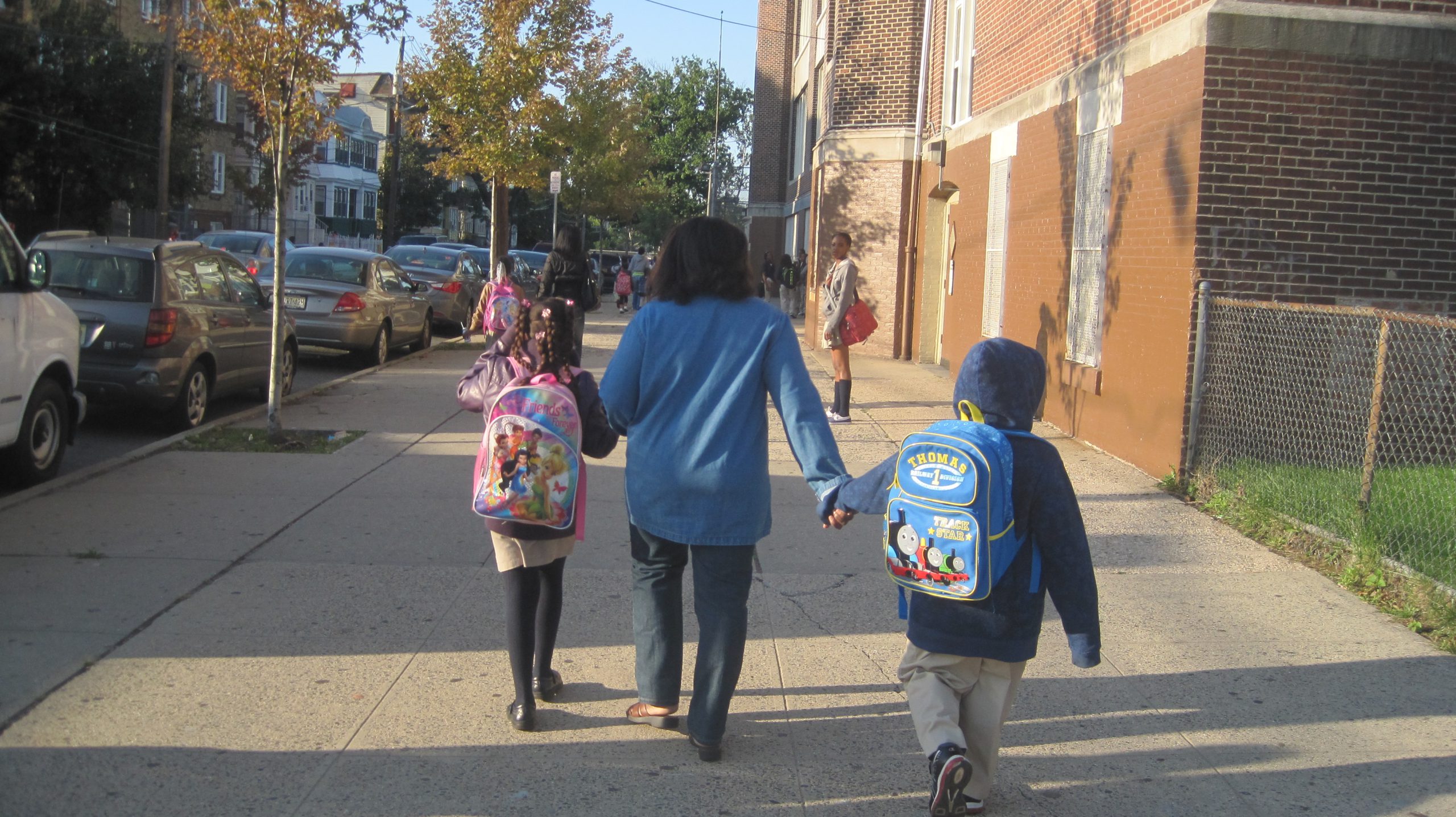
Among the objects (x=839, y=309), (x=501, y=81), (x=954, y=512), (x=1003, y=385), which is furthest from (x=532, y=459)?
(x=501, y=81)

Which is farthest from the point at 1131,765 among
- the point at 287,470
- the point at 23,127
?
the point at 23,127

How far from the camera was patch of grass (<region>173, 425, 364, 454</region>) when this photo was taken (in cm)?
934

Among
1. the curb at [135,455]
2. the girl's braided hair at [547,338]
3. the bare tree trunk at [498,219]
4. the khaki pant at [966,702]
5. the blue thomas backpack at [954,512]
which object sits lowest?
the curb at [135,455]

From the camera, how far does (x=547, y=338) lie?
4.31m

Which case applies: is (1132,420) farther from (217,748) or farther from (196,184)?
(196,184)

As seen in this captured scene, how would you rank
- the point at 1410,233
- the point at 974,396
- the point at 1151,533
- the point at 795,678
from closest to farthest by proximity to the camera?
the point at 974,396, the point at 795,678, the point at 1151,533, the point at 1410,233

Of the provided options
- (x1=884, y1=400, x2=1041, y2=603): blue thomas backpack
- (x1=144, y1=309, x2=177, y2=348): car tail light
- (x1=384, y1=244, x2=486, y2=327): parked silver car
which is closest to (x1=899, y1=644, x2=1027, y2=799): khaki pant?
(x1=884, y1=400, x2=1041, y2=603): blue thomas backpack

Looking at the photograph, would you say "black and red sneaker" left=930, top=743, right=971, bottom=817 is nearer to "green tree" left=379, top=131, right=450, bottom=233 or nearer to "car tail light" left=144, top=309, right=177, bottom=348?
"car tail light" left=144, top=309, right=177, bottom=348

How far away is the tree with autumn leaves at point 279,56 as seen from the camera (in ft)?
30.4

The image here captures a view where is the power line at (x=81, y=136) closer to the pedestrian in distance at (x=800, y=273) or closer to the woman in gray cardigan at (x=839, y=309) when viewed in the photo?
the pedestrian in distance at (x=800, y=273)

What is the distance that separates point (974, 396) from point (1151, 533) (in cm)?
427

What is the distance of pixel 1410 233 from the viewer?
27.4 feet

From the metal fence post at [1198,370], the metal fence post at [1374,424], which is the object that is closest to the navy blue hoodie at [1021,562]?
the metal fence post at [1374,424]

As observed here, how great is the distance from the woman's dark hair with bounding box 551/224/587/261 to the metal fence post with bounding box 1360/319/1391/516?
21.8 ft
